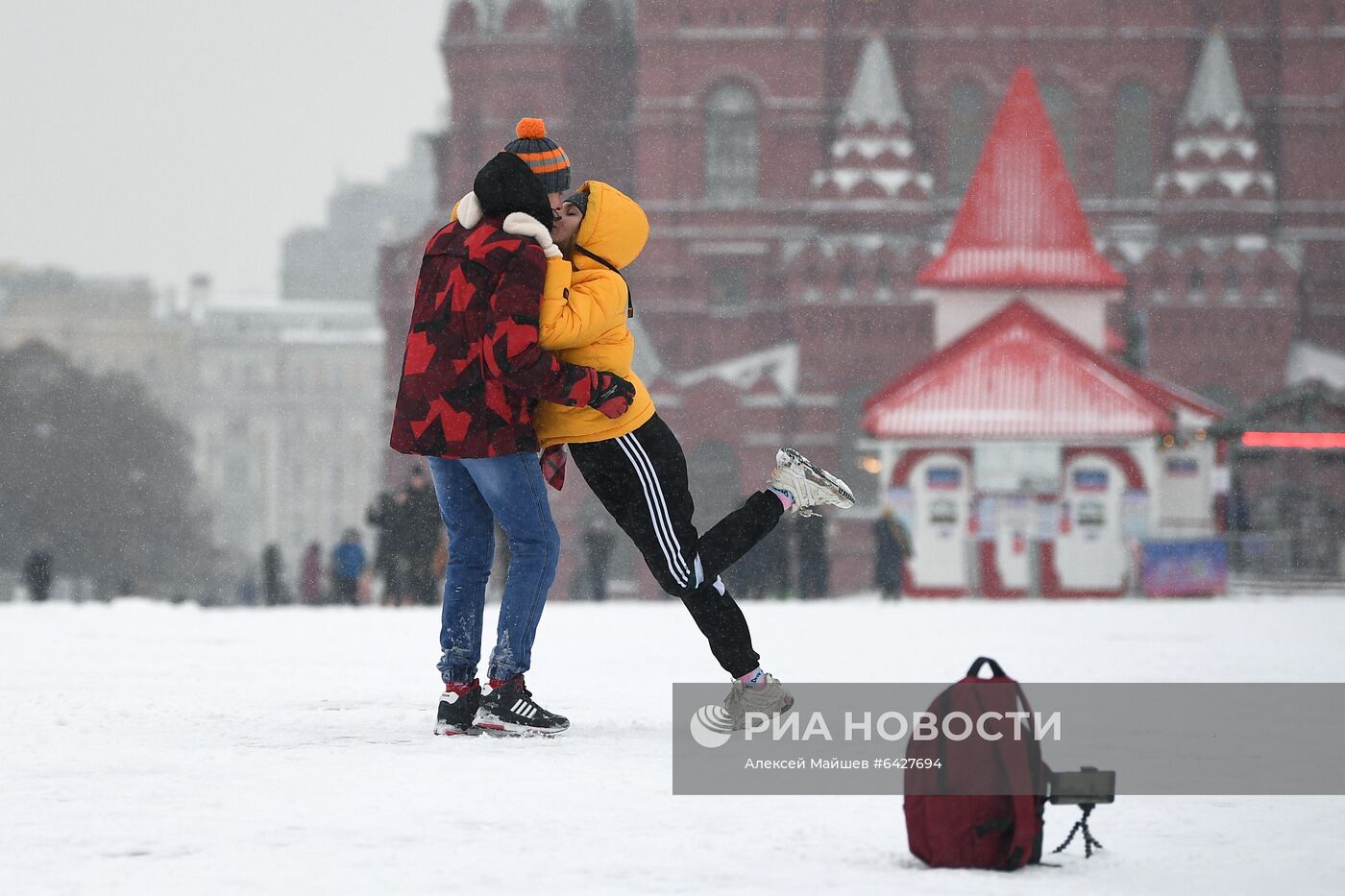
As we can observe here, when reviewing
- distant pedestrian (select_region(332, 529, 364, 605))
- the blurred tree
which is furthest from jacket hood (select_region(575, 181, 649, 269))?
the blurred tree

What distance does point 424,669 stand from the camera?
893 centimetres

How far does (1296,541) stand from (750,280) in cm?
1952

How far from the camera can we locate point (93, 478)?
57.1 m

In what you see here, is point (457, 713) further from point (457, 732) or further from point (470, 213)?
point (470, 213)

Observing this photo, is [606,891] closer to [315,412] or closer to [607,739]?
[607,739]

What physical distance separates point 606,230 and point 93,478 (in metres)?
52.6

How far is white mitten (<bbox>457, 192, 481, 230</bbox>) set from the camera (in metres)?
6.35

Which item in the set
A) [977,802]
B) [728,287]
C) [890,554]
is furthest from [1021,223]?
[977,802]

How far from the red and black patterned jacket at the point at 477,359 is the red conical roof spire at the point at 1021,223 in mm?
28606

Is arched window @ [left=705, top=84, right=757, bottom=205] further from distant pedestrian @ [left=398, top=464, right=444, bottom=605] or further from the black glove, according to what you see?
the black glove

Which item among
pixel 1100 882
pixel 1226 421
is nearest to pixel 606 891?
pixel 1100 882

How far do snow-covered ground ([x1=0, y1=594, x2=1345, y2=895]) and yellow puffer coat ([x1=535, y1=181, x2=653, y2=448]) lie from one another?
88 cm

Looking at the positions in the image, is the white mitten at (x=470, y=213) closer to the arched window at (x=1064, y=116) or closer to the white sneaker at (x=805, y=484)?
the white sneaker at (x=805, y=484)

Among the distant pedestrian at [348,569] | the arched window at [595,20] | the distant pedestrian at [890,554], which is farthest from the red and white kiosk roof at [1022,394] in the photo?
the arched window at [595,20]
